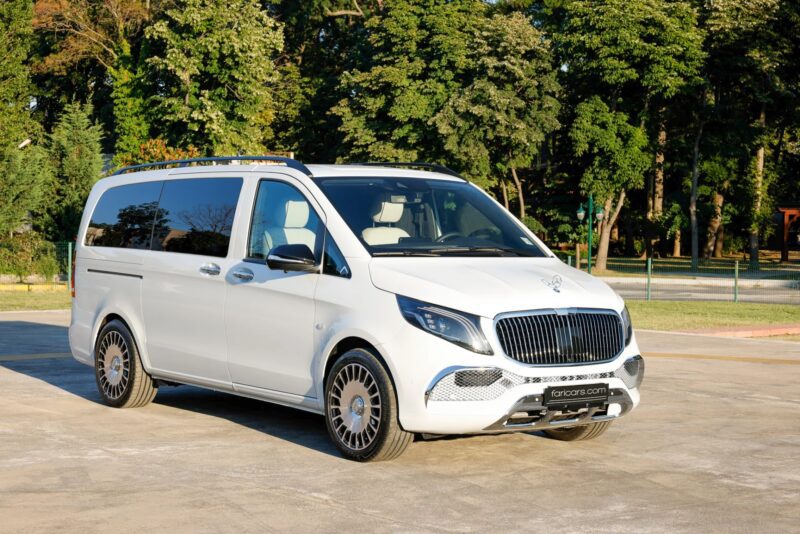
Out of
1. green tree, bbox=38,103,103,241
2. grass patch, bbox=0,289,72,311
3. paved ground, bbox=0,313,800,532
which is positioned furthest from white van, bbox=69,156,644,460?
green tree, bbox=38,103,103,241

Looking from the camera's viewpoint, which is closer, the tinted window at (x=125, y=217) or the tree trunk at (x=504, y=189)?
the tinted window at (x=125, y=217)

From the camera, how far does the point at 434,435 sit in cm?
820

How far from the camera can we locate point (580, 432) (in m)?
9.21

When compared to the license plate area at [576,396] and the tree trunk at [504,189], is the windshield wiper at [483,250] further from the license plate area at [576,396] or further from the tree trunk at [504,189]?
the tree trunk at [504,189]

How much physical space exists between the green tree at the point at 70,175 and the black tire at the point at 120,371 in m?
33.2

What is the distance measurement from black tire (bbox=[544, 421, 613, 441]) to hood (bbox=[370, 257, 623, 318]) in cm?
110

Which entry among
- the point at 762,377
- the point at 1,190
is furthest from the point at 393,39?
the point at 762,377

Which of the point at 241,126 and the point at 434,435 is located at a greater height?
the point at 241,126

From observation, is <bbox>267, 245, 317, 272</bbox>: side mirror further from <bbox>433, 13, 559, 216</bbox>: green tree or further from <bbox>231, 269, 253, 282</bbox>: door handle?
<bbox>433, 13, 559, 216</bbox>: green tree

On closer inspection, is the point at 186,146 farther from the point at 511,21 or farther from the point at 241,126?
the point at 511,21

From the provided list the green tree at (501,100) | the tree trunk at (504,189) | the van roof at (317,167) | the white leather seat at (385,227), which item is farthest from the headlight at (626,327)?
the tree trunk at (504,189)

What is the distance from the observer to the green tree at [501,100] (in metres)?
57.7

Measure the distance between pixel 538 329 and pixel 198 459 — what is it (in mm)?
2503

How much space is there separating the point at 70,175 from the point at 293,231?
37049mm
